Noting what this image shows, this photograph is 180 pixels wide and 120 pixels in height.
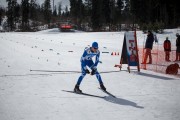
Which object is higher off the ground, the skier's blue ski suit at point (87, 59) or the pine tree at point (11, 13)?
the pine tree at point (11, 13)

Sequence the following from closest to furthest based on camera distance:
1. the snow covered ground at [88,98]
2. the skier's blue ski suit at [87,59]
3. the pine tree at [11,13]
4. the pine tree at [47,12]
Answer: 1. the snow covered ground at [88,98]
2. the skier's blue ski suit at [87,59]
3. the pine tree at [11,13]
4. the pine tree at [47,12]

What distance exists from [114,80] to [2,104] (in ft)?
17.5

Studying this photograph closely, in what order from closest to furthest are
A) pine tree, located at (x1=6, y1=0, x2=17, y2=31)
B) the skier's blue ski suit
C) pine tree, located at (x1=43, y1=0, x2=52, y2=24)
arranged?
the skier's blue ski suit, pine tree, located at (x1=6, y1=0, x2=17, y2=31), pine tree, located at (x1=43, y1=0, x2=52, y2=24)

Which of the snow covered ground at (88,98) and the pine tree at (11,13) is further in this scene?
the pine tree at (11,13)

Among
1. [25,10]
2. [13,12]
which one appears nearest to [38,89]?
[25,10]

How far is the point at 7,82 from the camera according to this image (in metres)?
11.6

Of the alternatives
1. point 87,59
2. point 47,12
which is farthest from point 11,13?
point 87,59

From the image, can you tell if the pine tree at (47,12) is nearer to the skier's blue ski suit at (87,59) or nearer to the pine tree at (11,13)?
the pine tree at (11,13)

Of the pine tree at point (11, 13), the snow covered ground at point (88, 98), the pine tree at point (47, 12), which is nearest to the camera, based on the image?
the snow covered ground at point (88, 98)

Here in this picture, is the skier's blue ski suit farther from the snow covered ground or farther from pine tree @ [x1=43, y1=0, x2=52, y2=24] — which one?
pine tree @ [x1=43, y1=0, x2=52, y2=24]

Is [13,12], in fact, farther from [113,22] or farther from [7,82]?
[7,82]

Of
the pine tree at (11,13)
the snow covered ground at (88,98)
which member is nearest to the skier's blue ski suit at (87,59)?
the snow covered ground at (88,98)

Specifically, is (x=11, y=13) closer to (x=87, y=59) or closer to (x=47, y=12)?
(x=47, y=12)

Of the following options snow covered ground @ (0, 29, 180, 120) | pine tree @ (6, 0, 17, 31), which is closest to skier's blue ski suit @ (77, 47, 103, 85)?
snow covered ground @ (0, 29, 180, 120)
